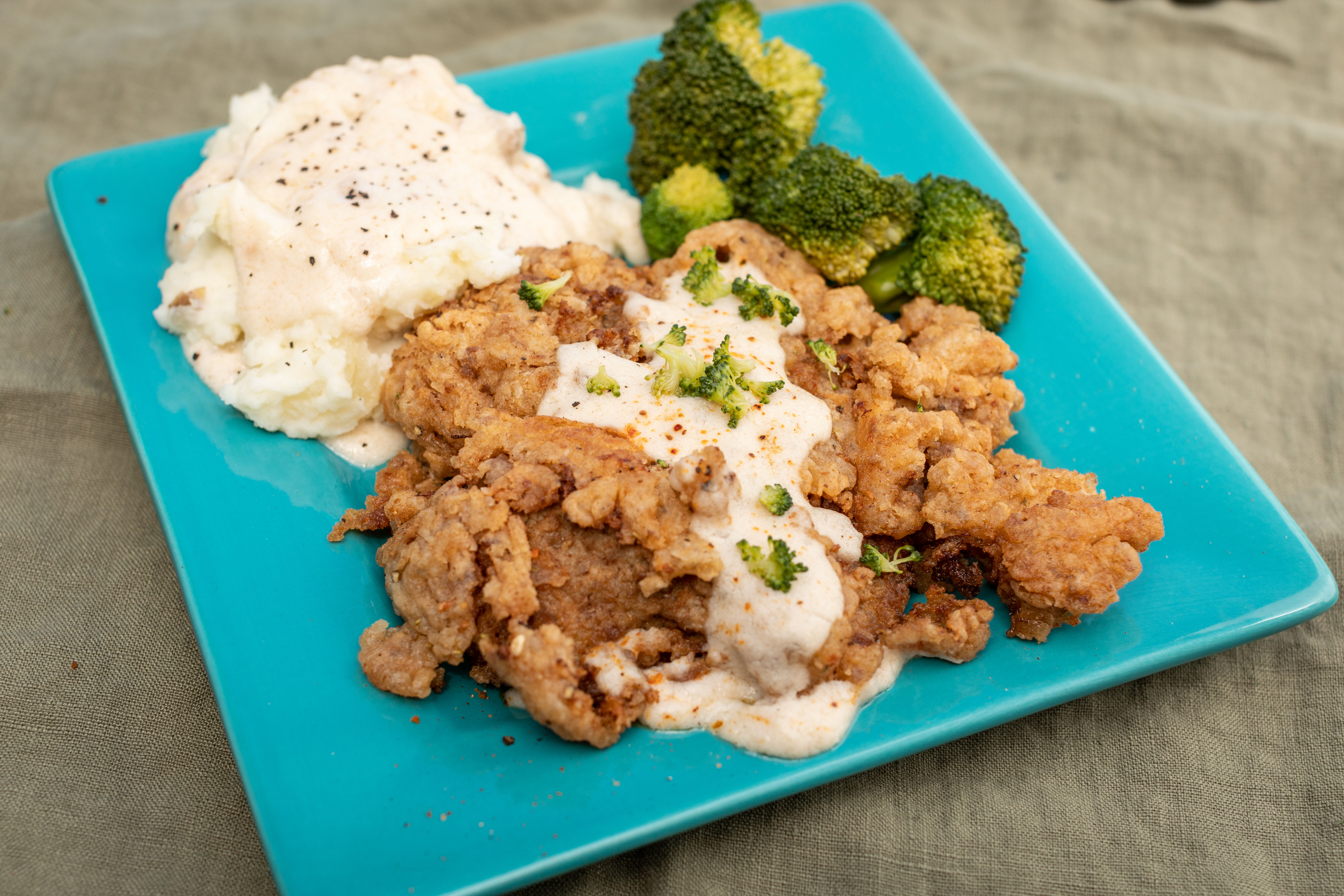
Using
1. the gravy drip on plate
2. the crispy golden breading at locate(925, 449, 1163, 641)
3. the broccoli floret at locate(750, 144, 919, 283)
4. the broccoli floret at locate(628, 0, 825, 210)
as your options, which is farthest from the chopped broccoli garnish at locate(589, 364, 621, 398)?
the broccoli floret at locate(628, 0, 825, 210)

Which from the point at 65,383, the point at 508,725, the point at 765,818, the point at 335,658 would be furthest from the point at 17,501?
the point at 765,818

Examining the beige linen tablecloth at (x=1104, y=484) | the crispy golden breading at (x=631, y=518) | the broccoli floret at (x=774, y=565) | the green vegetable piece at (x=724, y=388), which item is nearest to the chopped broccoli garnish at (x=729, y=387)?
the green vegetable piece at (x=724, y=388)

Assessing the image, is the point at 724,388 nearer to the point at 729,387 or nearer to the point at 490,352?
the point at 729,387

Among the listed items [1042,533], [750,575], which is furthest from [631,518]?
[1042,533]

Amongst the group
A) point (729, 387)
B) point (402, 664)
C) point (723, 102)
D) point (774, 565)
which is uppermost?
point (723, 102)

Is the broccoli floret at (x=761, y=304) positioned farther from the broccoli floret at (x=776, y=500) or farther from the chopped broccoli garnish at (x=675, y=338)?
the broccoli floret at (x=776, y=500)
